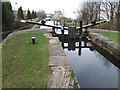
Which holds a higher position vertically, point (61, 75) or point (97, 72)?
point (61, 75)

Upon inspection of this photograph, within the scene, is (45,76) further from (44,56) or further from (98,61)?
(98,61)

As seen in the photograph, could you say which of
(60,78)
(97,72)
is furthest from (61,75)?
(97,72)

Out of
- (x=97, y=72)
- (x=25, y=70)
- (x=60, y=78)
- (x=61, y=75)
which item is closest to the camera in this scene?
(x=60, y=78)

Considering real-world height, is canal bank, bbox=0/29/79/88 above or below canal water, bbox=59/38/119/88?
above

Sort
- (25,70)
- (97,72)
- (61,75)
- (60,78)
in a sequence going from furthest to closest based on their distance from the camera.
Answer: (97,72)
(25,70)
(61,75)
(60,78)

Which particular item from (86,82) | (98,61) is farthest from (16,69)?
(98,61)

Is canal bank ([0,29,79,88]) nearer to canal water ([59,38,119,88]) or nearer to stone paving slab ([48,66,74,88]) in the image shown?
stone paving slab ([48,66,74,88])

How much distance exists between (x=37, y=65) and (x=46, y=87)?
131cm

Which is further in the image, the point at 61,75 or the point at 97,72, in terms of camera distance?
the point at 97,72

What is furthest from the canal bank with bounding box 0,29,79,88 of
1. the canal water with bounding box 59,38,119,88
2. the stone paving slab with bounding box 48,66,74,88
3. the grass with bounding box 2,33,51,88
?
the canal water with bounding box 59,38,119,88

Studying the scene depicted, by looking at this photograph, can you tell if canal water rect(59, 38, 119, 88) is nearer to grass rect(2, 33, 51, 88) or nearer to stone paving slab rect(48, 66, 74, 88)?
stone paving slab rect(48, 66, 74, 88)

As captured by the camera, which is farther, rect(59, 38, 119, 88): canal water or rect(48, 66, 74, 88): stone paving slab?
rect(59, 38, 119, 88): canal water

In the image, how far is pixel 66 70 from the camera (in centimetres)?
382

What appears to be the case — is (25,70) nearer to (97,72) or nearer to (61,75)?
(61,75)
